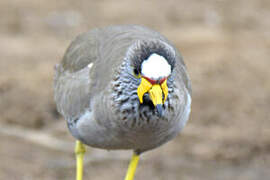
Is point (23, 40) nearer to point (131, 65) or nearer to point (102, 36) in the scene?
point (102, 36)

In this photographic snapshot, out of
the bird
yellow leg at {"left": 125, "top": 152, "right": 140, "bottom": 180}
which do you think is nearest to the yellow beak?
the bird

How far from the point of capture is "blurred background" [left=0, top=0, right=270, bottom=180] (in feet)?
Answer: 20.6

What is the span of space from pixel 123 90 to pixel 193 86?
3.89m

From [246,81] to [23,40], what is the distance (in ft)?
11.2

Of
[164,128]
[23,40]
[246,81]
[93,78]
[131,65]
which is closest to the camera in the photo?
[131,65]

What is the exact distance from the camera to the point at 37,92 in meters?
7.16

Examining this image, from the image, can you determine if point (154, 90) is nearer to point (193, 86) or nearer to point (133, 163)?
point (133, 163)

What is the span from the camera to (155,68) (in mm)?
3416

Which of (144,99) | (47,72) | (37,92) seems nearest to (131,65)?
(144,99)

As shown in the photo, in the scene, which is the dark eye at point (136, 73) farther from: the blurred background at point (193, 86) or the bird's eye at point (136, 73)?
the blurred background at point (193, 86)

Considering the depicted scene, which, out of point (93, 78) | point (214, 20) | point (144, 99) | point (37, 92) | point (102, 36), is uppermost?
point (214, 20)

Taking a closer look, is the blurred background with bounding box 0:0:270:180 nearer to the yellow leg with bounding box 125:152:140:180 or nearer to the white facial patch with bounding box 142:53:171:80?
the yellow leg with bounding box 125:152:140:180

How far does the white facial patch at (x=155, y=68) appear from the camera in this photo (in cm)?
341

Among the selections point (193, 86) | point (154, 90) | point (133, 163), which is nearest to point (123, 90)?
point (154, 90)
